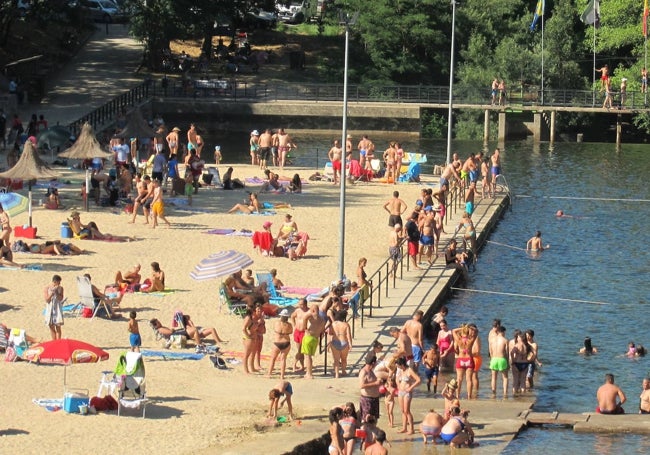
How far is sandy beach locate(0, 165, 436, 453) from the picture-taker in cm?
2152

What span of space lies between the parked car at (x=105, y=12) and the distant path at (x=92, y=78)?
39cm

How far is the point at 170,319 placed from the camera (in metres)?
28.5

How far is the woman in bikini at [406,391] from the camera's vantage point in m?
22.7

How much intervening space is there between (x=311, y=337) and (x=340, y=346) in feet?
1.79

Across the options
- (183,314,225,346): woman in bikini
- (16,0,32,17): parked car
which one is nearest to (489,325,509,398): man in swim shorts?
(183,314,225,346): woman in bikini

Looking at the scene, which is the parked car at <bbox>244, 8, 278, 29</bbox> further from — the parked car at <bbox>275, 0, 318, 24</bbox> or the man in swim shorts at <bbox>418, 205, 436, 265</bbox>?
the man in swim shorts at <bbox>418, 205, 436, 265</bbox>

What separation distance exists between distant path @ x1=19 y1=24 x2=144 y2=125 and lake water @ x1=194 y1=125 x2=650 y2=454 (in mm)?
7021

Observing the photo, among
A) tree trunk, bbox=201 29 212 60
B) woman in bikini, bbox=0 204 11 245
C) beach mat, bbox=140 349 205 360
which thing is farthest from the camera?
tree trunk, bbox=201 29 212 60

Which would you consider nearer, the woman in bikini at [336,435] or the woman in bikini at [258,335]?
the woman in bikini at [336,435]

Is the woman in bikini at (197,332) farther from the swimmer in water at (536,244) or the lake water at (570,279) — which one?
→ the swimmer in water at (536,244)

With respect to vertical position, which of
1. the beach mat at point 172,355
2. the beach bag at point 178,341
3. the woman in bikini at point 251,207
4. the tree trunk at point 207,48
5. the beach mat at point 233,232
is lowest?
the beach mat at point 172,355

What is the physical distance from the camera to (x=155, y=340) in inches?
1069

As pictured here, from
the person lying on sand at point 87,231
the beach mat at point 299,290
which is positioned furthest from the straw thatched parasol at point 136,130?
the beach mat at point 299,290

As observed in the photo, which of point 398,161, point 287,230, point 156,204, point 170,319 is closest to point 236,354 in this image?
point 170,319
